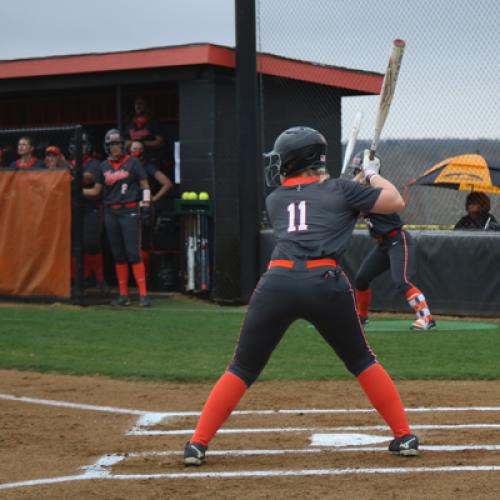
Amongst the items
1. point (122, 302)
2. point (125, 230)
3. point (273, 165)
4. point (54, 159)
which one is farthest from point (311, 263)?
point (54, 159)

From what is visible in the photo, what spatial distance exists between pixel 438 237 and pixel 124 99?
6.20 metres

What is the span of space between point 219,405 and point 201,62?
377 inches

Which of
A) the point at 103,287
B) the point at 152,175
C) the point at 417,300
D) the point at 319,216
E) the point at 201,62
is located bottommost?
the point at 103,287

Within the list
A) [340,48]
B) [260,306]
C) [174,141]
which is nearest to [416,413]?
[260,306]

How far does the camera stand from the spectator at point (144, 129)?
15.2 m

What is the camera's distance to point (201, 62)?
14.2 meters

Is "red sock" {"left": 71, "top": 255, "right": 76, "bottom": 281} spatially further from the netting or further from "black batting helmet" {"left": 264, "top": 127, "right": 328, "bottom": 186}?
"black batting helmet" {"left": 264, "top": 127, "right": 328, "bottom": 186}

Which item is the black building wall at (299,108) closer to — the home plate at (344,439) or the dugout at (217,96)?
the dugout at (217,96)

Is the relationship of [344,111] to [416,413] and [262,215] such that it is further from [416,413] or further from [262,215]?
[416,413]

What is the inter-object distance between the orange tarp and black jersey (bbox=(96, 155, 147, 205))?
54 centimetres

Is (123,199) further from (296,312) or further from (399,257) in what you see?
(296,312)

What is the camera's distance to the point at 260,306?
506 cm

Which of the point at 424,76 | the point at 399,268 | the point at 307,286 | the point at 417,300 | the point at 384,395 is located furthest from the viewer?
the point at 424,76

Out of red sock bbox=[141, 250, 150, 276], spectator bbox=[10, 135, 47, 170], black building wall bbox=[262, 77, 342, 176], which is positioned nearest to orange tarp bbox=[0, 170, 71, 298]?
spectator bbox=[10, 135, 47, 170]
